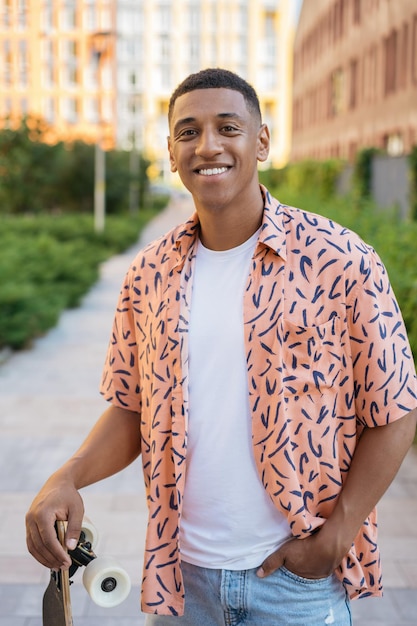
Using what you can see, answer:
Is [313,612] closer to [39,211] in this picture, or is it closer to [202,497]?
[202,497]

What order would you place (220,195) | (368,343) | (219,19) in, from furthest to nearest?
(219,19) → (220,195) → (368,343)

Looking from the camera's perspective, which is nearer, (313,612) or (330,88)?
(313,612)

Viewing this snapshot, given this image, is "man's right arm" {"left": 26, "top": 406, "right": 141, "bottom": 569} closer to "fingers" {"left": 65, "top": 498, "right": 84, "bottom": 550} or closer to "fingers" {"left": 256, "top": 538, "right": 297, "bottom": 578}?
"fingers" {"left": 65, "top": 498, "right": 84, "bottom": 550}

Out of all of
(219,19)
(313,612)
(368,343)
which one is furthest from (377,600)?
(219,19)

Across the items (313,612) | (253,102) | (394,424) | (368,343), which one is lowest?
(313,612)

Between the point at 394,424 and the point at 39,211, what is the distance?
29.8 meters

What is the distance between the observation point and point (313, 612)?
Answer: 181 cm

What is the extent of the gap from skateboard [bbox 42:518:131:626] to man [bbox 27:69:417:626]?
35 millimetres

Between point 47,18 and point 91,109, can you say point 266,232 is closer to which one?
point 91,109

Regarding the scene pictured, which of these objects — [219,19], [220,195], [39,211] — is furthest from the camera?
[219,19]

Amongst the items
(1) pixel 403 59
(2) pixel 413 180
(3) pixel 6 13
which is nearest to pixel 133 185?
(1) pixel 403 59

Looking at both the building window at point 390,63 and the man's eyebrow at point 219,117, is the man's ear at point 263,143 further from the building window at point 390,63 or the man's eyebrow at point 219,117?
the building window at point 390,63

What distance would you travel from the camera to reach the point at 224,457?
1.82 meters

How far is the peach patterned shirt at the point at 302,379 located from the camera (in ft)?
5.78
